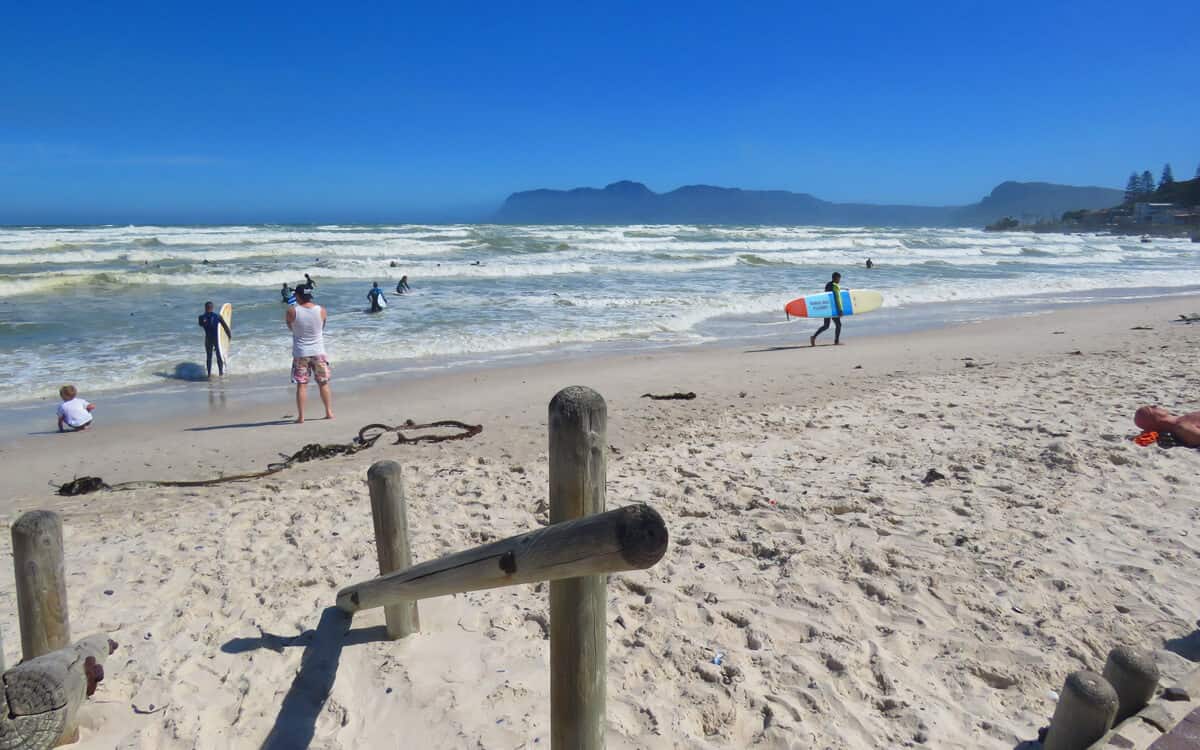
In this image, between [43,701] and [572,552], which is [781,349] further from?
[572,552]

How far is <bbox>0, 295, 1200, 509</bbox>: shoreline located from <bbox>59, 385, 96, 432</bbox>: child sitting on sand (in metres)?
0.14

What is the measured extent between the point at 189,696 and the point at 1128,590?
4.52 meters

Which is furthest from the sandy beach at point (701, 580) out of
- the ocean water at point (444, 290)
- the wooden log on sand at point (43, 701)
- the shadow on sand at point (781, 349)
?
the ocean water at point (444, 290)

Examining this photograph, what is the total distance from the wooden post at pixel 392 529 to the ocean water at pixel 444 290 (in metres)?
8.49

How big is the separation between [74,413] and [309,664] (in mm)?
6716

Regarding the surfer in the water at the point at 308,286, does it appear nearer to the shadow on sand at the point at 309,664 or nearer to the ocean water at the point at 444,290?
the ocean water at the point at 444,290

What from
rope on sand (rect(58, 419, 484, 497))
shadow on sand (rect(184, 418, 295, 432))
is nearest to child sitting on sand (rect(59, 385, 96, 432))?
shadow on sand (rect(184, 418, 295, 432))

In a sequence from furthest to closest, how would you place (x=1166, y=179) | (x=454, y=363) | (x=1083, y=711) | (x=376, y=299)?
(x=1166, y=179), (x=376, y=299), (x=454, y=363), (x=1083, y=711)

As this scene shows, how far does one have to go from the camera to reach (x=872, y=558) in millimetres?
4145

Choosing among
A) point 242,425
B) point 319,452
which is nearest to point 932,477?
point 319,452

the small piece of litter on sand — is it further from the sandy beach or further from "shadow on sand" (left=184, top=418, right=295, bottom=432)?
"shadow on sand" (left=184, top=418, right=295, bottom=432)

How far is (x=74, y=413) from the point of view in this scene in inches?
324

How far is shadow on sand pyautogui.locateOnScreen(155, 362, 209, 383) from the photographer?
11.1 m

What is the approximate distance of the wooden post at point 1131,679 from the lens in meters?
2.46
